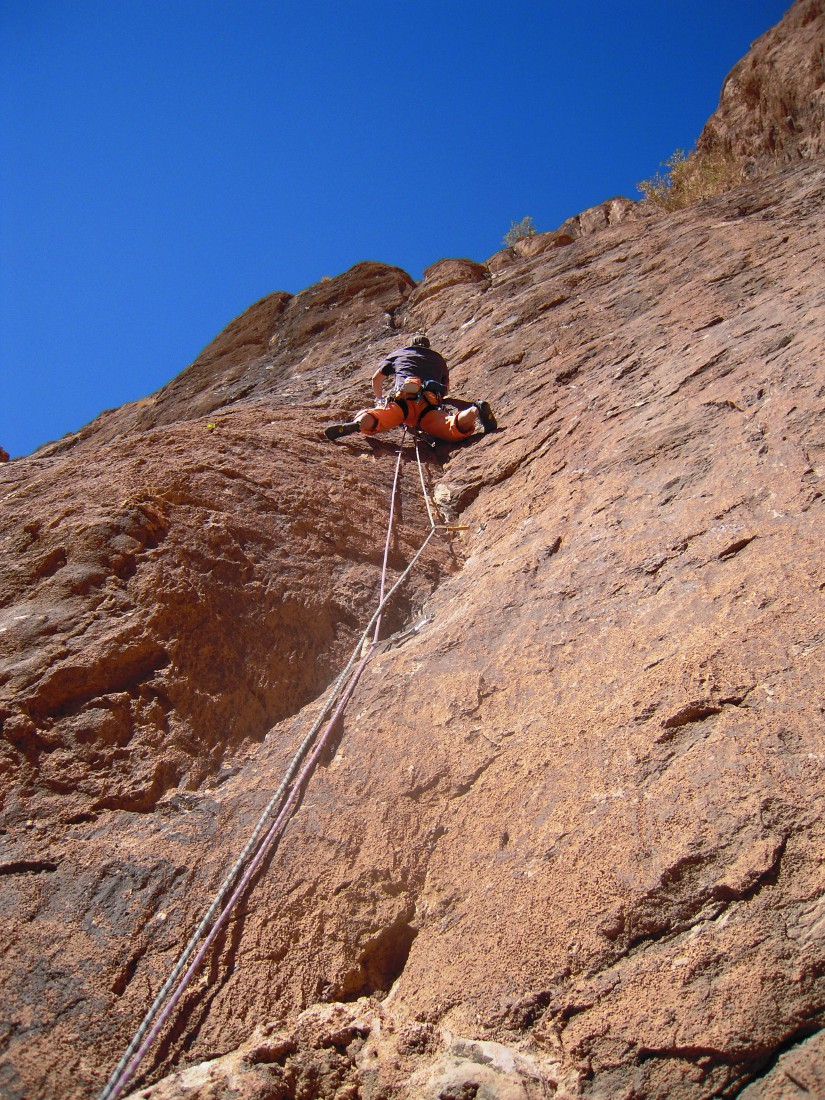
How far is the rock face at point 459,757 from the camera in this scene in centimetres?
166

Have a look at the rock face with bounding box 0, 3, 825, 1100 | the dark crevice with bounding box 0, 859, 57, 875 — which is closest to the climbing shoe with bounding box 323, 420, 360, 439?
the rock face with bounding box 0, 3, 825, 1100

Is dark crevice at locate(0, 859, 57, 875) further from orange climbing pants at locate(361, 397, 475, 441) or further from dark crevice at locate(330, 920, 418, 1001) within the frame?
orange climbing pants at locate(361, 397, 475, 441)

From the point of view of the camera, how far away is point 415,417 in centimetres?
578

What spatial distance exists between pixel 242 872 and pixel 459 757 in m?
0.78

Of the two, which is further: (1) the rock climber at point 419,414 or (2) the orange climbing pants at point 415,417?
(2) the orange climbing pants at point 415,417

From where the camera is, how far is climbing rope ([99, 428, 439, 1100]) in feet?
6.06

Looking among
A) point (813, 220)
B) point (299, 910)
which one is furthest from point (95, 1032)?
point (813, 220)

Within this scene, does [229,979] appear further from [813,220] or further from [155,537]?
[813,220]

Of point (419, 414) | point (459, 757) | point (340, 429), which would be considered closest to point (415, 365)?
point (419, 414)

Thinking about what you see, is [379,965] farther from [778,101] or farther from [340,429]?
[778,101]

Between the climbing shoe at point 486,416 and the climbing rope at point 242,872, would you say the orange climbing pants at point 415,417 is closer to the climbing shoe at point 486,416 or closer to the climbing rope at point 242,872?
the climbing shoe at point 486,416

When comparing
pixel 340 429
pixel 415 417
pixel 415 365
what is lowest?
pixel 415 417

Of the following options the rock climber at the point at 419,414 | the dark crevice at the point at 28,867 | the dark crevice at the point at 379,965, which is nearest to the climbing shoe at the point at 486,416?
the rock climber at the point at 419,414

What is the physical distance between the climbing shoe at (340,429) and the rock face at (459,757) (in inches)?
36.3
